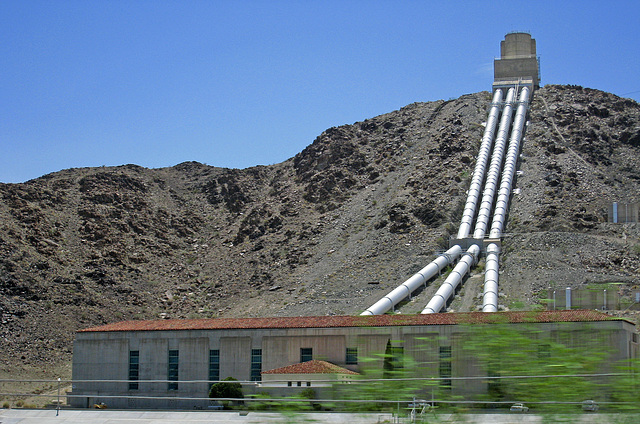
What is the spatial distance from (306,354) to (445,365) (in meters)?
34.7

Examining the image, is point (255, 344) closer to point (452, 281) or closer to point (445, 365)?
point (452, 281)

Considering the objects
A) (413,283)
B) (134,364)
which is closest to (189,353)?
(134,364)

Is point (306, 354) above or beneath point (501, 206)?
beneath

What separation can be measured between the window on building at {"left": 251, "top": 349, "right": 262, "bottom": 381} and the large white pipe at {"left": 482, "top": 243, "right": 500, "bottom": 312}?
1392cm

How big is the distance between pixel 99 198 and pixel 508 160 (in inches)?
1579

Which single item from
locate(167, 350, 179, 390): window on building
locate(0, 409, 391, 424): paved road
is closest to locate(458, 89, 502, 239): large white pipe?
locate(167, 350, 179, 390): window on building

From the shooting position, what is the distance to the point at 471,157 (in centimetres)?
8275

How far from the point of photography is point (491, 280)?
5744 centimetres

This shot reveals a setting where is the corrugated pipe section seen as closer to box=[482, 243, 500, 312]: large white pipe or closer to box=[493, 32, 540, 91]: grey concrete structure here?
box=[482, 243, 500, 312]: large white pipe

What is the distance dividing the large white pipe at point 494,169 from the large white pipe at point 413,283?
12.0 feet

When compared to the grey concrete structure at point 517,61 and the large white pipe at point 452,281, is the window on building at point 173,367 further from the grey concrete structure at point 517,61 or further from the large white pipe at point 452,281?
the grey concrete structure at point 517,61

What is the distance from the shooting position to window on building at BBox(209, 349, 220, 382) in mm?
45969

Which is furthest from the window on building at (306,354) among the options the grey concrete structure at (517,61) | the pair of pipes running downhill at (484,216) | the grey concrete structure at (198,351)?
the grey concrete structure at (517,61)

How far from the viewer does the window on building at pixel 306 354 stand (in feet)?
146
